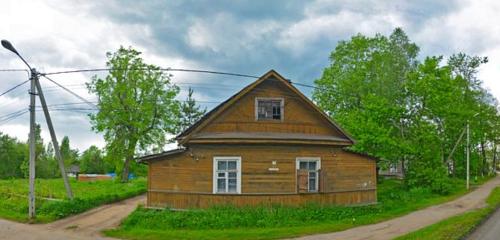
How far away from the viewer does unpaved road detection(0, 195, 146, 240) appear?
56.0 ft

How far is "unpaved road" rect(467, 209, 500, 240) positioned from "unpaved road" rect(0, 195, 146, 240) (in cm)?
1297

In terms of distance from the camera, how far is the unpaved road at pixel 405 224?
15.4 metres

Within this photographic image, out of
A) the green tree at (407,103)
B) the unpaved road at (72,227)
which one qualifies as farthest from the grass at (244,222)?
the green tree at (407,103)

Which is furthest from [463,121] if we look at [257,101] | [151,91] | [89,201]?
Answer: [89,201]

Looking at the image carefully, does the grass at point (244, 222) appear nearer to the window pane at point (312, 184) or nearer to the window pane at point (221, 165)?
the window pane at point (312, 184)

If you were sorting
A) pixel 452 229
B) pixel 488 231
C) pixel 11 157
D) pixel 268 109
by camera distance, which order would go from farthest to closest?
pixel 11 157 → pixel 268 109 → pixel 488 231 → pixel 452 229

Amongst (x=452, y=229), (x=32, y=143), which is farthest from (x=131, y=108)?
(x=452, y=229)

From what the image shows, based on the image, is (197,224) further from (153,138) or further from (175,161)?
(153,138)

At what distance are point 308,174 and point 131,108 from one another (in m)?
24.6

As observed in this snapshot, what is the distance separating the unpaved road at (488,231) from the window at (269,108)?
9.33 metres

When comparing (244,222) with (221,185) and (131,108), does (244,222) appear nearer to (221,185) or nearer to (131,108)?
(221,185)

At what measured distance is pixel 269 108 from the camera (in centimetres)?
2136

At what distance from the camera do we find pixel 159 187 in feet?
66.9

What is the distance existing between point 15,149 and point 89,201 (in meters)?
58.8
